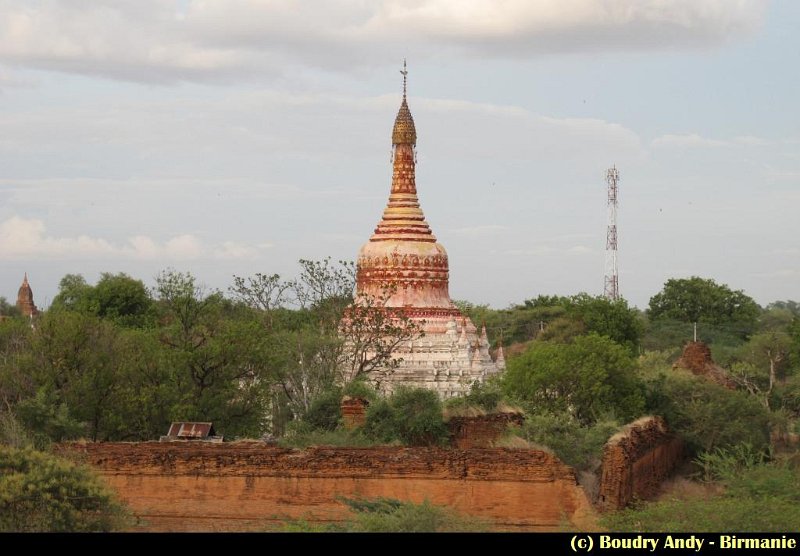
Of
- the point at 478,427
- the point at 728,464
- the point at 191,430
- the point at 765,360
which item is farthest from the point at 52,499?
the point at 765,360

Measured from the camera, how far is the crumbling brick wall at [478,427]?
29078 millimetres

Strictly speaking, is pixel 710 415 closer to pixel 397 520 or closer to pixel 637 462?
pixel 637 462

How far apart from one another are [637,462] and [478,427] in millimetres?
3992

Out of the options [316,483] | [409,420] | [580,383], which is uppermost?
[580,383]

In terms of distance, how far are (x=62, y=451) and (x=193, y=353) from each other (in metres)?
9.81

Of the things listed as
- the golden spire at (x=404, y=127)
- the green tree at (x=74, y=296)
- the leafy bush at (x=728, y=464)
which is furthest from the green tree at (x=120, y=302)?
the leafy bush at (x=728, y=464)

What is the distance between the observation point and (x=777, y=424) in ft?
128

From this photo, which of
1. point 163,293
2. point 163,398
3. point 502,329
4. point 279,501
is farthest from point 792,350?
point 279,501

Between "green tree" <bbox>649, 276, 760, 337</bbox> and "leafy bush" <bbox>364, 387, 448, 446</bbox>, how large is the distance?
2265 inches

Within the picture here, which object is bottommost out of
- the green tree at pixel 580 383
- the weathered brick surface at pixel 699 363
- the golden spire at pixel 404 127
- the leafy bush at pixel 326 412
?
the leafy bush at pixel 326 412

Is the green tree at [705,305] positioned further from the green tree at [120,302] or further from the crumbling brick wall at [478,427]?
the crumbling brick wall at [478,427]

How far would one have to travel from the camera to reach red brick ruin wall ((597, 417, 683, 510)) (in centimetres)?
2416

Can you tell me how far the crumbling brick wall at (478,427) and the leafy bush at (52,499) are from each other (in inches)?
356

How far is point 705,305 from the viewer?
87.2 m
